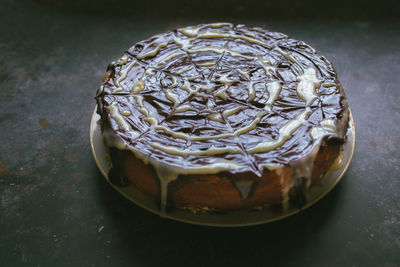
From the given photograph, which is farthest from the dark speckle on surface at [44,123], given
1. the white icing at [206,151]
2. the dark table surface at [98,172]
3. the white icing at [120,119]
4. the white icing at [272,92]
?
the white icing at [272,92]

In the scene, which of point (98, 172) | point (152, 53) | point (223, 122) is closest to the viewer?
point (223, 122)

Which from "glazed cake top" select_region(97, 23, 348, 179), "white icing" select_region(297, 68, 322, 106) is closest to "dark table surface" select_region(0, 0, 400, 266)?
"glazed cake top" select_region(97, 23, 348, 179)

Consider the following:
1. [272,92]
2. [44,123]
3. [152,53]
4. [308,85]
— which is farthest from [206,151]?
[44,123]

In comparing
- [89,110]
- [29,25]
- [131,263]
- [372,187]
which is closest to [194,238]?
[131,263]

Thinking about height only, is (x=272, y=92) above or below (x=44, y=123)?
above

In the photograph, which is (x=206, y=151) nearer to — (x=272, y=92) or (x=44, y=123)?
(x=272, y=92)

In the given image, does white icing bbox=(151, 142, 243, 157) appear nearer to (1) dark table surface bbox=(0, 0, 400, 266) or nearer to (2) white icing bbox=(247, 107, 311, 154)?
(2) white icing bbox=(247, 107, 311, 154)

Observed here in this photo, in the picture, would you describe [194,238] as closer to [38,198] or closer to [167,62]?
[38,198]

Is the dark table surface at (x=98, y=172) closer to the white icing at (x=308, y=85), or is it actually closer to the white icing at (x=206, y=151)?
the white icing at (x=206, y=151)

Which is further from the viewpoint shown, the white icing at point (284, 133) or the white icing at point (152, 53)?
the white icing at point (152, 53)
